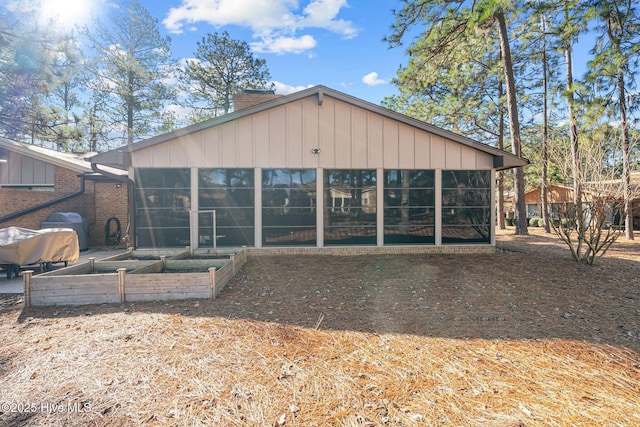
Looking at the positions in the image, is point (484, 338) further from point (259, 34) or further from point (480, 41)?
point (259, 34)

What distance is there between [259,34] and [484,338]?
20.3m

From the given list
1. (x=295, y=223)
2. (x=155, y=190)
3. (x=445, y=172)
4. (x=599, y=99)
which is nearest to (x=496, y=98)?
(x=599, y=99)

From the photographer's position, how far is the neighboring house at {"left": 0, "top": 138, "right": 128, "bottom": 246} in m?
9.81

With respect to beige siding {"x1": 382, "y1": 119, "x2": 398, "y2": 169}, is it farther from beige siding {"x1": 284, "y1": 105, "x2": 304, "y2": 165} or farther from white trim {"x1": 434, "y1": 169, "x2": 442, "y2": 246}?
beige siding {"x1": 284, "y1": 105, "x2": 304, "y2": 165}

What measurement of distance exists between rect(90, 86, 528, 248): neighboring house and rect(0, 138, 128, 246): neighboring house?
10.8 feet

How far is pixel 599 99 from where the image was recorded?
9172 mm

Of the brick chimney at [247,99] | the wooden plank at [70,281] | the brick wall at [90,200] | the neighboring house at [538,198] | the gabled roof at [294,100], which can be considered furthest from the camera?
the neighboring house at [538,198]

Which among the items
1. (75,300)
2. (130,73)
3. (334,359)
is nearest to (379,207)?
(334,359)

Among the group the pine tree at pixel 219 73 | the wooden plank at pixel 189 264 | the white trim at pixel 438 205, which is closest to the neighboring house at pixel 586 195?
the white trim at pixel 438 205

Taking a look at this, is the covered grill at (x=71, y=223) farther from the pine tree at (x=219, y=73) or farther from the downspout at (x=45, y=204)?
the pine tree at (x=219, y=73)

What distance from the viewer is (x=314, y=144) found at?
332 inches

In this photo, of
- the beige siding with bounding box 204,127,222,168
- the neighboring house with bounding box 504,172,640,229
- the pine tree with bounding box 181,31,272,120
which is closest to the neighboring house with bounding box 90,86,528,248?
the beige siding with bounding box 204,127,222,168

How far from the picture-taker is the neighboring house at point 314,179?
8.15 meters

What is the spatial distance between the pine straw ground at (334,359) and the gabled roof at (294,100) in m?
4.08
